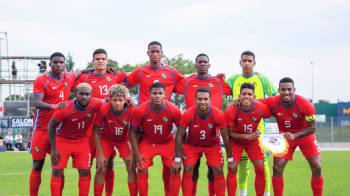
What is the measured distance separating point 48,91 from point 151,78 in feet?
6.62

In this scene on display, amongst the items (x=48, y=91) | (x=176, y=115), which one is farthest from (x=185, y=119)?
(x=48, y=91)

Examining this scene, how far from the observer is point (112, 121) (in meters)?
10.3

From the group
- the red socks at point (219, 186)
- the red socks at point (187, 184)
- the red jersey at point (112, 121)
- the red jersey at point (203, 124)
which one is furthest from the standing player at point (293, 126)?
the red jersey at point (112, 121)

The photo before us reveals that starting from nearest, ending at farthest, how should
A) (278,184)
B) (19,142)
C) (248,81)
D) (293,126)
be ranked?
(278,184), (293,126), (248,81), (19,142)

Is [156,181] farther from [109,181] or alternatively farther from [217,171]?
[217,171]

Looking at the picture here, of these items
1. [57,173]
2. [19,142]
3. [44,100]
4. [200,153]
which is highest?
[44,100]

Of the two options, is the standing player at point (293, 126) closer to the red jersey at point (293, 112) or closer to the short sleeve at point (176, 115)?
the red jersey at point (293, 112)

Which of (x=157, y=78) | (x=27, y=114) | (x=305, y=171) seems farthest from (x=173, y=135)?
(x=27, y=114)

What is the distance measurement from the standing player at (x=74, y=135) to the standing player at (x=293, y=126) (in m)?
3.40

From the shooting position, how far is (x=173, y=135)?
10750mm

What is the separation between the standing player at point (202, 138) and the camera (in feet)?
32.8

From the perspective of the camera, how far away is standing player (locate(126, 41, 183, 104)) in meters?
11.2

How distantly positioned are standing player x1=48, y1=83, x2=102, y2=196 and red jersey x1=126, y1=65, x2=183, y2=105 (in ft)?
3.82

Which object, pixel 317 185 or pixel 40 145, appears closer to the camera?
pixel 317 185
